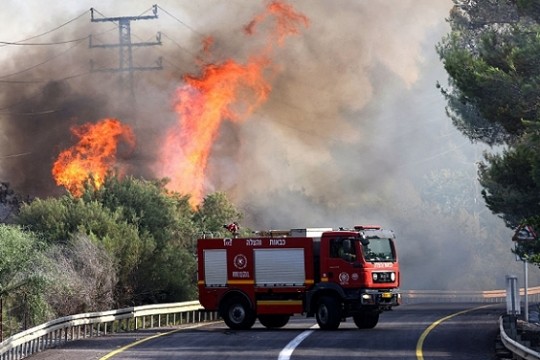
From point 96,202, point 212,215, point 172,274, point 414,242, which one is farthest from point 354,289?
point 414,242

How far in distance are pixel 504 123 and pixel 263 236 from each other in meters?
8.00

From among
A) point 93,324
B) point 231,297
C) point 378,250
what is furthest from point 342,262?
point 93,324

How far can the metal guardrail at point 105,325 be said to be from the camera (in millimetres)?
30502

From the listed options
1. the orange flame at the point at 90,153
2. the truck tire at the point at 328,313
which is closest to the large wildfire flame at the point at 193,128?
the orange flame at the point at 90,153

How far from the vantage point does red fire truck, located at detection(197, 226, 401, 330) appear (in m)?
37.2

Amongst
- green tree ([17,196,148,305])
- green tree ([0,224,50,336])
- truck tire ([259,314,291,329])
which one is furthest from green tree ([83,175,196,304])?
truck tire ([259,314,291,329])

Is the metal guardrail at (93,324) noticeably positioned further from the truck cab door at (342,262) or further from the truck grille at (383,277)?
the truck grille at (383,277)

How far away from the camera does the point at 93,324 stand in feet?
136

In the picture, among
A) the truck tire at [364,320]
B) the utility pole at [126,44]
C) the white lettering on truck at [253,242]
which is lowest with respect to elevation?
the truck tire at [364,320]

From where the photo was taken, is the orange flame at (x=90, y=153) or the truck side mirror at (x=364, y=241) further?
the orange flame at (x=90, y=153)

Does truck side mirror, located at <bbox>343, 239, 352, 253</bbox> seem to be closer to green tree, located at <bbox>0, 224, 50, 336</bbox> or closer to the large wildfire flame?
green tree, located at <bbox>0, 224, 50, 336</bbox>

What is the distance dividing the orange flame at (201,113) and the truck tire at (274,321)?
32431mm

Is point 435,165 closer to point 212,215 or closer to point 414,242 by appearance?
point 414,242

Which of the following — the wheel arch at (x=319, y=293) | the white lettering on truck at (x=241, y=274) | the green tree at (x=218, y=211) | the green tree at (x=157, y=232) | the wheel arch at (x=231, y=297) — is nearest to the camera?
the wheel arch at (x=319, y=293)
